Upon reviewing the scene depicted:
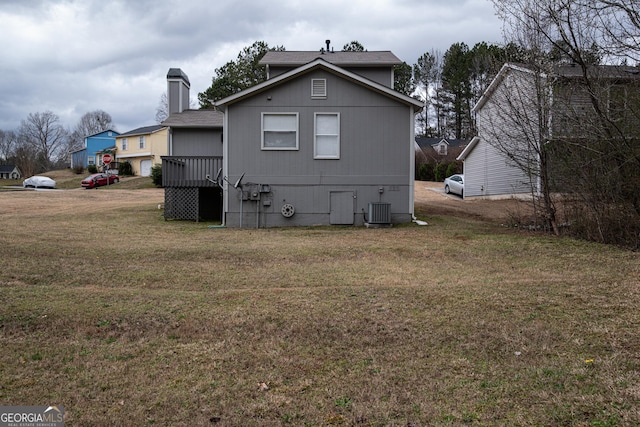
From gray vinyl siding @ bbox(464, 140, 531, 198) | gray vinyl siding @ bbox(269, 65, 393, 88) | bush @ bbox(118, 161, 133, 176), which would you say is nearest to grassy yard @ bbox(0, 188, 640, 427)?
gray vinyl siding @ bbox(269, 65, 393, 88)

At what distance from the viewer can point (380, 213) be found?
15742 millimetres

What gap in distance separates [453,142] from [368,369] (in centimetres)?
4749

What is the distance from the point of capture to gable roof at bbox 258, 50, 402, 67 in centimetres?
2047

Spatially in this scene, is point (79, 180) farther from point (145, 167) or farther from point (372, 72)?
point (372, 72)

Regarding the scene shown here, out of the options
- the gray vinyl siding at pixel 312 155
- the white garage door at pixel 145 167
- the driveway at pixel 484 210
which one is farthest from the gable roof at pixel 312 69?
the white garage door at pixel 145 167

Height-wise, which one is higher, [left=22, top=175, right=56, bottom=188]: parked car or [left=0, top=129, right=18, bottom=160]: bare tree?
[left=0, top=129, right=18, bottom=160]: bare tree

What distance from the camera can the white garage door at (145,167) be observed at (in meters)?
46.8

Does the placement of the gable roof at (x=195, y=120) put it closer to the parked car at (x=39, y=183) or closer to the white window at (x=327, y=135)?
the white window at (x=327, y=135)

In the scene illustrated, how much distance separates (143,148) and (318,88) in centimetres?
3412

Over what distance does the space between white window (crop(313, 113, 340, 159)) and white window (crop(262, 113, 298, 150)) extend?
2.26ft

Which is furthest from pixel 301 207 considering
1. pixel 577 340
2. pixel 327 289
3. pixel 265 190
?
pixel 577 340

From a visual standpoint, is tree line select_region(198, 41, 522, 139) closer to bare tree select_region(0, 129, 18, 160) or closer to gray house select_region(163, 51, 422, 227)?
gray house select_region(163, 51, 422, 227)

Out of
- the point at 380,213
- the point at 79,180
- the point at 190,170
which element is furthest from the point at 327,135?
the point at 79,180

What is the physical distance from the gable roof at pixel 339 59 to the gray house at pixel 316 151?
413 cm
